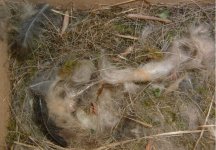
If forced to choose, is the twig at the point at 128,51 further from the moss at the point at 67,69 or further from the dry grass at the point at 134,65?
the moss at the point at 67,69

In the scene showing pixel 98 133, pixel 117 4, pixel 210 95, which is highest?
pixel 117 4

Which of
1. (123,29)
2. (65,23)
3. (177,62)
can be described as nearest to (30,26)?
(65,23)

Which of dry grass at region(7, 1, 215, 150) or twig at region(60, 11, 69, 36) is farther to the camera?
twig at region(60, 11, 69, 36)

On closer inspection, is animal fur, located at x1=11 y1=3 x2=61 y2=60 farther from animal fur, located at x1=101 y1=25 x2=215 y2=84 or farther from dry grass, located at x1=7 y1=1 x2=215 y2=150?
animal fur, located at x1=101 y1=25 x2=215 y2=84

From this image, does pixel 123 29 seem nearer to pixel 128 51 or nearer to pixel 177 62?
pixel 128 51

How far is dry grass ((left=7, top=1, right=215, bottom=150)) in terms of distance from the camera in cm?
204

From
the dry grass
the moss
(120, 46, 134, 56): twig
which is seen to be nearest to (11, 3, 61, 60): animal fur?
the dry grass

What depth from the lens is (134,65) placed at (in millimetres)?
2090

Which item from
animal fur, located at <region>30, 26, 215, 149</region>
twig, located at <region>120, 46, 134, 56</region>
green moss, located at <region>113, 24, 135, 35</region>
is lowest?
animal fur, located at <region>30, 26, 215, 149</region>

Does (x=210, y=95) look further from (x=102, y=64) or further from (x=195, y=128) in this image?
(x=102, y=64)

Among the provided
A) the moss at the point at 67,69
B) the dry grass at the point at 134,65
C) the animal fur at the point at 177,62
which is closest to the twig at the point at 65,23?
the dry grass at the point at 134,65

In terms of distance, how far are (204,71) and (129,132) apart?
373mm

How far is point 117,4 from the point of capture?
2.15 meters

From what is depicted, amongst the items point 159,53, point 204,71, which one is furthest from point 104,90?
point 204,71
